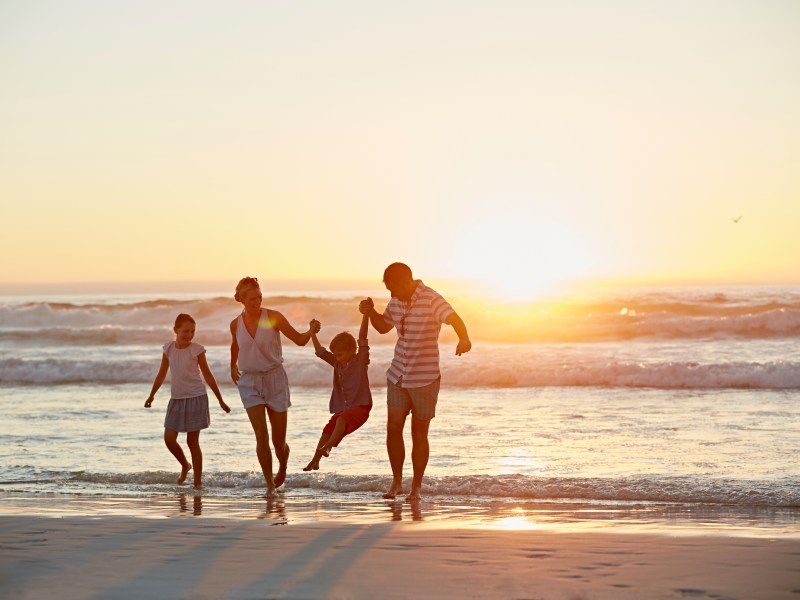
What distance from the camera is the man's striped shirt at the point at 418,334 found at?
8086 millimetres

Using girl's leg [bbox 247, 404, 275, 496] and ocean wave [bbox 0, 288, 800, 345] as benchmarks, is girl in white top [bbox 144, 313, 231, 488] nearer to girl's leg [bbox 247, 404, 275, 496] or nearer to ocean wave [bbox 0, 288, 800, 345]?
girl's leg [bbox 247, 404, 275, 496]

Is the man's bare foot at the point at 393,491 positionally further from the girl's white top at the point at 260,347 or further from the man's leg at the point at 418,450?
the girl's white top at the point at 260,347

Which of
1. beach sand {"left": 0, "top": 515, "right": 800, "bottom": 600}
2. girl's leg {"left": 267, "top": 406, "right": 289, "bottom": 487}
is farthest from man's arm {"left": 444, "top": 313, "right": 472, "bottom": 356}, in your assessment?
girl's leg {"left": 267, "top": 406, "right": 289, "bottom": 487}

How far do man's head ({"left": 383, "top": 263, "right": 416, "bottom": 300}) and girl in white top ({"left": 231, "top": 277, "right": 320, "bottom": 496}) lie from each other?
95 centimetres

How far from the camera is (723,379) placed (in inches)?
696

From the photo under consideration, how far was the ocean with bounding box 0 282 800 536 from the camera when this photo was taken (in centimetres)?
785

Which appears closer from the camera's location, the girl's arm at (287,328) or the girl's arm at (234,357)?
the girl's arm at (287,328)

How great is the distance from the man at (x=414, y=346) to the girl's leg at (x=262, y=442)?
4.00 ft

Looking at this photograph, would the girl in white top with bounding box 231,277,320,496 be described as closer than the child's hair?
No

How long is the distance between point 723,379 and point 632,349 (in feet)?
26.5

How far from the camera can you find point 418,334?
26.6ft

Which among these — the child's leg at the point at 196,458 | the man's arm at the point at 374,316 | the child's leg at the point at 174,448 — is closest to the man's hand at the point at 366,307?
the man's arm at the point at 374,316

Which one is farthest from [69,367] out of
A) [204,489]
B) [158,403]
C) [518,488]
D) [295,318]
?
[295,318]

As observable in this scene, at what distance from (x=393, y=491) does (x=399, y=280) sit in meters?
1.85
